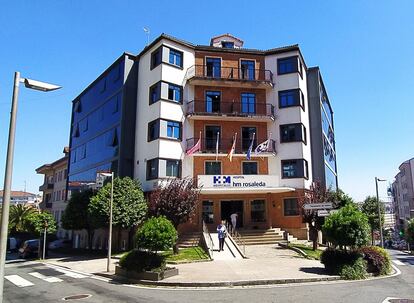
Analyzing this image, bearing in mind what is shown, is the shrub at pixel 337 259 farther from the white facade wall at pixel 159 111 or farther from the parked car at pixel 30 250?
the parked car at pixel 30 250

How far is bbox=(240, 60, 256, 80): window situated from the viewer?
104ft

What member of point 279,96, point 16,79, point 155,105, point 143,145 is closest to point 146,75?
point 155,105

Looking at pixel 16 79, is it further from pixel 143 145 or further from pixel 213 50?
pixel 213 50

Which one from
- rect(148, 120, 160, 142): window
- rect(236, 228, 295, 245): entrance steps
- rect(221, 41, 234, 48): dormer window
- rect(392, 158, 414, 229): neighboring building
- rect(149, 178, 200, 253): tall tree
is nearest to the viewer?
rect(149, 178, 200, 253): tall tree

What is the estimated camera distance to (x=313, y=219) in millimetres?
23906

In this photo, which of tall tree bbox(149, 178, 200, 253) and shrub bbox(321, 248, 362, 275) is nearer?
shrub bbox(321, 248, 362, 275)

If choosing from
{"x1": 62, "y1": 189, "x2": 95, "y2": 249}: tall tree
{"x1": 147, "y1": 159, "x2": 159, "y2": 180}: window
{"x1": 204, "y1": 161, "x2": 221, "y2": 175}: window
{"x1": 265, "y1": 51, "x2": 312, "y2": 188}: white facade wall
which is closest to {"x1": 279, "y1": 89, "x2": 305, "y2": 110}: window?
{"x1": 265, "y1": 51, "x2": 312, "y2": 188}: white facade wall

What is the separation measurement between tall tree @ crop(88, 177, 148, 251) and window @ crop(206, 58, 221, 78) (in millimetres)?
11813

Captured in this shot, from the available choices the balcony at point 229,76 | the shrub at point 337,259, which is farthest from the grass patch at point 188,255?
the balcony at point 229,76

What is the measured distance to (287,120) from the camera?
30500 millimetres

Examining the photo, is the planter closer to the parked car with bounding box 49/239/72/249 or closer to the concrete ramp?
the concrete ramp

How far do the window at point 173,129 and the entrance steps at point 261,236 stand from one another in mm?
8944

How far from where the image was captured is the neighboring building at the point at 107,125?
3075 cm

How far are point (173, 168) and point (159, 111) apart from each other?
4528 millimetres
